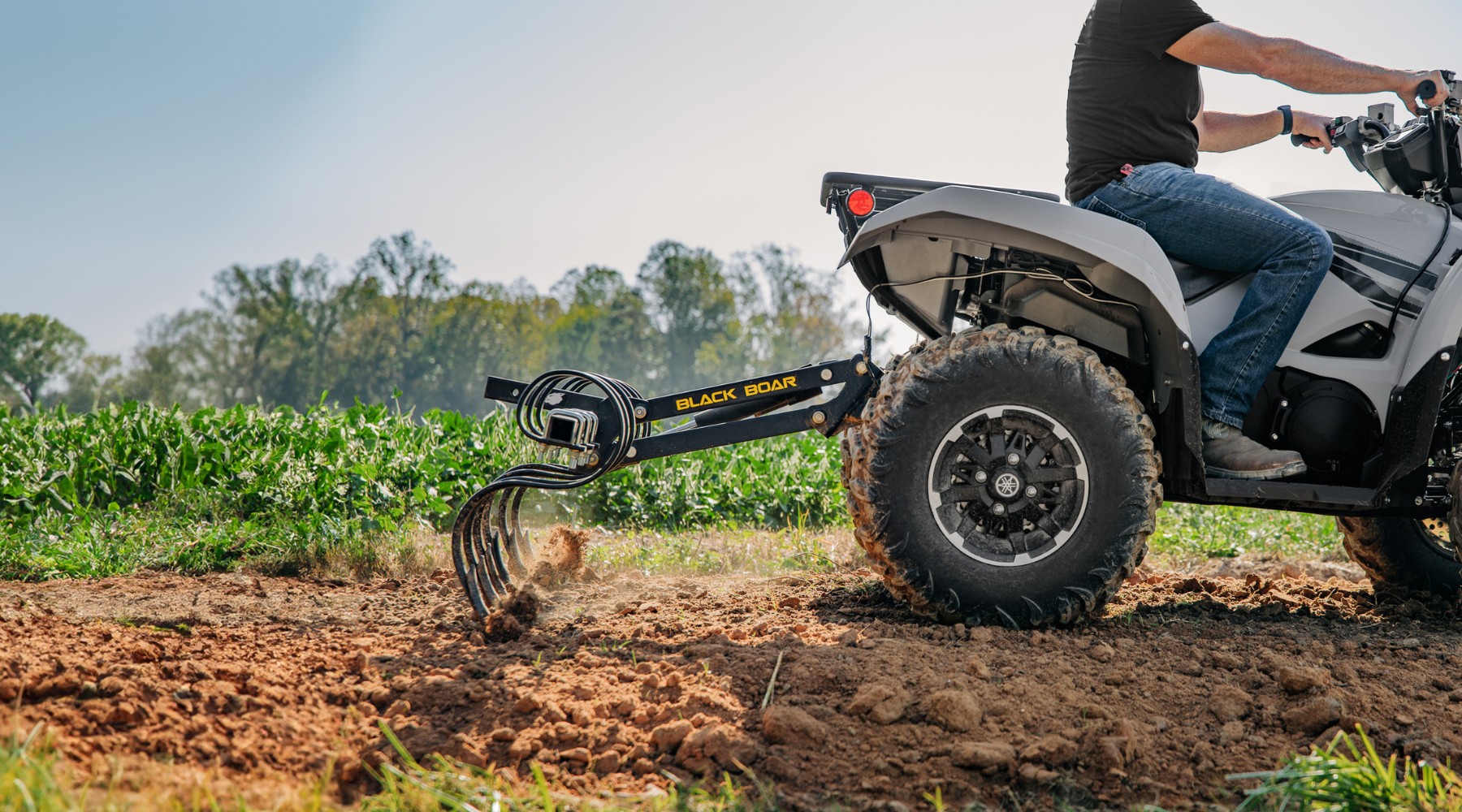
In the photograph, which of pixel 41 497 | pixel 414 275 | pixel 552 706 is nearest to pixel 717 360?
pixel 414 275

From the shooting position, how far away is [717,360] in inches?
2259

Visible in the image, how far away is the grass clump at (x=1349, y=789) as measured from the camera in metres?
1.67

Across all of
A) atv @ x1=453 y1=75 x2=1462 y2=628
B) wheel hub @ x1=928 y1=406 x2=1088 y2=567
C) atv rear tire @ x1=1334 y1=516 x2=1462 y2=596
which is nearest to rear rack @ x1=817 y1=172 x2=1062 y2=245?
atv @ x1=453 y1=75 x2=1462 y2=628

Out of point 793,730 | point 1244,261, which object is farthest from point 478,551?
point 1244,261

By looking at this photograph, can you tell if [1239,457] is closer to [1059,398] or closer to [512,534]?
[1059,398]

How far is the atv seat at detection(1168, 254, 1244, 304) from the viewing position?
3182 millimetres

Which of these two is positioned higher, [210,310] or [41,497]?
[210,310]

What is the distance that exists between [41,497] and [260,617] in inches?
149

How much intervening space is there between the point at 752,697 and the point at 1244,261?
2.24 meters

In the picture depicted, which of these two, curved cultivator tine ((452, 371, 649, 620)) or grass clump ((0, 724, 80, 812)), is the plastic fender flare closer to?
curved cultivator tine ((452, 371, 649, 620))

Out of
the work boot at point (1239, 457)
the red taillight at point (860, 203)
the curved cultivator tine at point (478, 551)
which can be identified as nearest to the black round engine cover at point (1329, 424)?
the work boot at point (1239, 457)

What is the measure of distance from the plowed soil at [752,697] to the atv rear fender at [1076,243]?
0.95 m

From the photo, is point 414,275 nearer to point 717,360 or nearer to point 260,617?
point 717,360

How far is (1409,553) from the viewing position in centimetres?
→ 387
